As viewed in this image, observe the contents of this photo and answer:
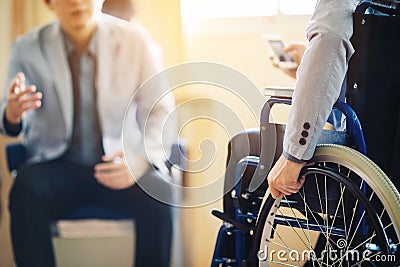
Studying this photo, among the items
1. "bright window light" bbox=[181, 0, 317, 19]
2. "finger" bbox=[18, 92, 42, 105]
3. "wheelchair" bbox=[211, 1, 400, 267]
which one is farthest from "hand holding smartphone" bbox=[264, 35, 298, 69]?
"finger" bbox=[18, 92, 42, 105]

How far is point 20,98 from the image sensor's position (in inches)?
73.6

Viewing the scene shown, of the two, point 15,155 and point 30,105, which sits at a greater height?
point 30,105

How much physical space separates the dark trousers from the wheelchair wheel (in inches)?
15.9

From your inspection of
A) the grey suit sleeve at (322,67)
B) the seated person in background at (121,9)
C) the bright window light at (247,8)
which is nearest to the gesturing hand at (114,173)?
the seated person in background at (121,9)

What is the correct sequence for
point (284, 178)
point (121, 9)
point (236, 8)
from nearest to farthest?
point (284, 178) → point (121, 9) → point (236, 8)

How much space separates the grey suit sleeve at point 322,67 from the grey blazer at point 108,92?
61 cm

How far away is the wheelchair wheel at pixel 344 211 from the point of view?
1301mm

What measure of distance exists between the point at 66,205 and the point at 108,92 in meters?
0.36

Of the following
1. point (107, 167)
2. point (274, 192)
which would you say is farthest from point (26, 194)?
point (274, 192)

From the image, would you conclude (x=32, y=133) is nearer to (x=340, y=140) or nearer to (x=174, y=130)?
(x=174, y=130)

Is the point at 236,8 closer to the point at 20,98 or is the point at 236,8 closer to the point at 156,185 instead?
the point at 156,185

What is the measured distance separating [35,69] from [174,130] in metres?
0.45

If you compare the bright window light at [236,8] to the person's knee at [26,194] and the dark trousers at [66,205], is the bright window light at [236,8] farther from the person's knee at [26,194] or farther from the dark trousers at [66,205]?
the person's knee at [26,194]

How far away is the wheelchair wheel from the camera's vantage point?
4.27ft
